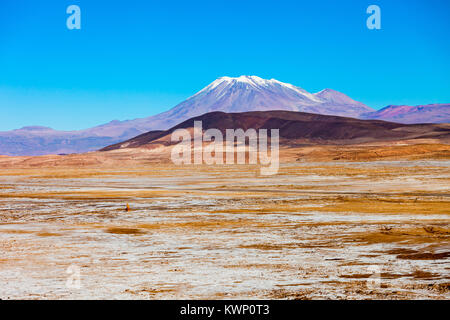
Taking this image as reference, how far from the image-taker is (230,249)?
1457 cm

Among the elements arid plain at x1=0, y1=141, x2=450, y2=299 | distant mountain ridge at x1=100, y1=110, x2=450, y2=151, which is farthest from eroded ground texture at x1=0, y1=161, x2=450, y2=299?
distant mountain ridge at x1=100, y1=110, x2=450, y2=151

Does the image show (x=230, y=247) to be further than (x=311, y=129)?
No

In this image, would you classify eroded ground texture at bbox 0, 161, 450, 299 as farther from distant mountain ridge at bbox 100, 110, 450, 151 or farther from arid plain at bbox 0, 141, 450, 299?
distant mountain ridge at bbox 100, 110, 450, 151

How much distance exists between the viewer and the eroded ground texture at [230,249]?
1009 cm

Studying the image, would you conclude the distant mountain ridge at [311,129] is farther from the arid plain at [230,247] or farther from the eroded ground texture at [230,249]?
the eroded ground texture at [230,249]

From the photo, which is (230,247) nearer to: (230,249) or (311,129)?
(230,249)

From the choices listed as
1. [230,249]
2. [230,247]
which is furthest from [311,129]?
[230,249]

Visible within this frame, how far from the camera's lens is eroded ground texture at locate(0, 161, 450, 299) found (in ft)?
33.1

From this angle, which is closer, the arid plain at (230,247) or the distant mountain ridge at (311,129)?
the arid plain at (230,247)

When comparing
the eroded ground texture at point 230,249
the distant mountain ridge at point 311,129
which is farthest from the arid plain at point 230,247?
the distant mountain ridge at point 311,129

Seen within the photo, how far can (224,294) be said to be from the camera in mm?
9625

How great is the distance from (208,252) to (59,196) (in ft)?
70.5

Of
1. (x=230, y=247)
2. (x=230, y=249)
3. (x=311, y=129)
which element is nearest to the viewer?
(x=230, y=249)

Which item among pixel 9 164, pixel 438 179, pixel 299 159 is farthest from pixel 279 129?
pixel 438 179
